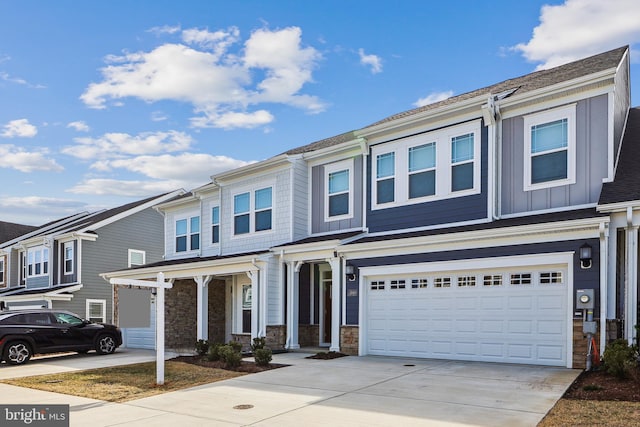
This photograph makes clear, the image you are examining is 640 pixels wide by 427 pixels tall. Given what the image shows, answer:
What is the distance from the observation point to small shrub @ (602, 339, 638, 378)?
28.6ft

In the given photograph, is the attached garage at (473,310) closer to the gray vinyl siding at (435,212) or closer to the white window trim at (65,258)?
the gray vinyl siding at (435,212)

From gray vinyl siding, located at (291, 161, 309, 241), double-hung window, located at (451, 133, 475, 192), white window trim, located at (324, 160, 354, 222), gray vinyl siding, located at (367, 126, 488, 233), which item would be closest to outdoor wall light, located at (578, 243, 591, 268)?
gray vinyl siding, located at (367, 126, 488, 233)

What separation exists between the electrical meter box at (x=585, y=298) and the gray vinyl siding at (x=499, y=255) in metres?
0.22

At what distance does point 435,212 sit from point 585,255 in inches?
160

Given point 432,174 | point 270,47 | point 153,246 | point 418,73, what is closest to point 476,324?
point 432,174

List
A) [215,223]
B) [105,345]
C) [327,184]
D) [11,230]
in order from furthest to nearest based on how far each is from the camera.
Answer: [11,230] < [215,223] < [105,345] < [327,184]

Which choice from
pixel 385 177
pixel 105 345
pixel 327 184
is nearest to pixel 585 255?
pixel 385 177

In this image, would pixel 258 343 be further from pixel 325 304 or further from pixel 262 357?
pixel 325 304

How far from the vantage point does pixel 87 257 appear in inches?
1059

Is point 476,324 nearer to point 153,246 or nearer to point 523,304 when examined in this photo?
point 523,304

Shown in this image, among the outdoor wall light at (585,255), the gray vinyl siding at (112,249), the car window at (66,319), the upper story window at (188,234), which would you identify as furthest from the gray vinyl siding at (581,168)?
the gray vinyl siding at (112,249)

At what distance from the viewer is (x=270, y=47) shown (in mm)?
15328

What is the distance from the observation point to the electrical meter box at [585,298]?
33.6 feet

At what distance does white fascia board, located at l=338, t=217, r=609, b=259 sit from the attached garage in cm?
37
